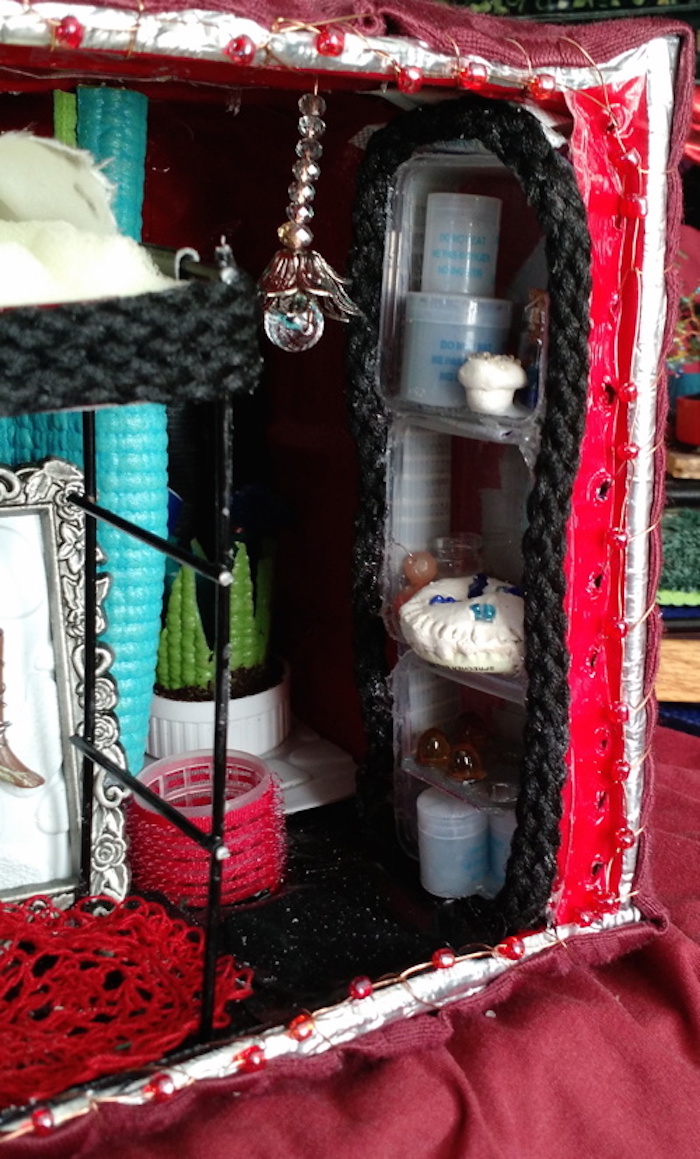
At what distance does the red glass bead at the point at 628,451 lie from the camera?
3.20 ft

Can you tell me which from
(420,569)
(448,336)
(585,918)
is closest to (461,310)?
(448,336)

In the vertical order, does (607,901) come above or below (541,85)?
below

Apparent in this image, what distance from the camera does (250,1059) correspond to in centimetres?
88

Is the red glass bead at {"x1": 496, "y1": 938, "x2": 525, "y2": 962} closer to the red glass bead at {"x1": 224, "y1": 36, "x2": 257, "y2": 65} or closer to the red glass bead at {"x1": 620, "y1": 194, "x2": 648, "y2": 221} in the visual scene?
the red glass bead at {"x1": 620, "y1": 194, "x2": 648, "y2": 221}

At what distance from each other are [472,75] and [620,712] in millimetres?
546

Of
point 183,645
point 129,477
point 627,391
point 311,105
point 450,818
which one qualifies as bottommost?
point 450,818

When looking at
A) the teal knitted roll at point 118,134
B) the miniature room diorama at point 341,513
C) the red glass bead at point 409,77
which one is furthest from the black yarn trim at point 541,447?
the teal knitted roll at point 118,134

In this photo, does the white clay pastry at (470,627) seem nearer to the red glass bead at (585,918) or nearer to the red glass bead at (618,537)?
the red glass bead at (618,537)

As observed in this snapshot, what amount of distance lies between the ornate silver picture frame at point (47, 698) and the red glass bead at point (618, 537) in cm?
46

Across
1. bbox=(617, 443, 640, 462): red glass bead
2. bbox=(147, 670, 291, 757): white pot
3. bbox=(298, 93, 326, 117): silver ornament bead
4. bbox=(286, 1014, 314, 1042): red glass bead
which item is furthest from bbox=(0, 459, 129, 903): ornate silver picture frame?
bbox=(617, 443, 640, 462): red glass bead

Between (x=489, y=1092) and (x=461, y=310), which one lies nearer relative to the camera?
(x=489, y=1092)

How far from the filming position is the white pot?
51.2 inches

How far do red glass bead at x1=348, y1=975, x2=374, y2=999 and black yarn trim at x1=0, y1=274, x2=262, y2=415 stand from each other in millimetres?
497

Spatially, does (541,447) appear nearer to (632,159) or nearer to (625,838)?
(632,159)
